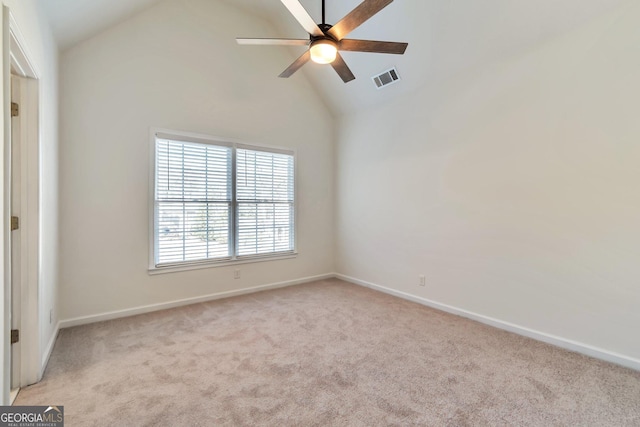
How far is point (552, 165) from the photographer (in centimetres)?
271

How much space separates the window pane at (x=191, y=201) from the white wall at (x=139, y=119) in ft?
0.60

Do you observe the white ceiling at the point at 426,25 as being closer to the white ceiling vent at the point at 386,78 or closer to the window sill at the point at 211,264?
the white ceiling vent at the point at 386,78

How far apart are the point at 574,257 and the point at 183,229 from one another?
13.7 ft

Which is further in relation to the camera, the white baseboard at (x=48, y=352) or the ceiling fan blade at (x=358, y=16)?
the white baseboard at (x=48, y=352)

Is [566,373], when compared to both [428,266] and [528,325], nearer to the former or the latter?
[528,325]

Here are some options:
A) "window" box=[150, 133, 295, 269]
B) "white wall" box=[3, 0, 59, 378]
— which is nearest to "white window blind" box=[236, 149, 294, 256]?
"window" box=[150, 133, 295, 269]

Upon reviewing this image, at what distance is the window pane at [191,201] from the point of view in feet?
11.7

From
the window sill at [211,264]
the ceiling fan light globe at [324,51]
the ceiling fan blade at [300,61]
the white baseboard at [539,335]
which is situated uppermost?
the ceiling fan blade at [300,61]

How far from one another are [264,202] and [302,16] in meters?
2.84

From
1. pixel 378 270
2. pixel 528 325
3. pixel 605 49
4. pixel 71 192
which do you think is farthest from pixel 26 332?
pixel 605 49

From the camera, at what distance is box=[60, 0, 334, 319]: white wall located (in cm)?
308

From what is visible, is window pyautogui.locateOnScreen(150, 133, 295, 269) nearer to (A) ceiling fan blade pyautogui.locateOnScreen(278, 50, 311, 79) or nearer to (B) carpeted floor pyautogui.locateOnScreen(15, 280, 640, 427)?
(B) carpeted floor pyautogui.locateOnScreen(15, 280, 640, 427)

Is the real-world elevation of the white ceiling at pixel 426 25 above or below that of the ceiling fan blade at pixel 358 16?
above

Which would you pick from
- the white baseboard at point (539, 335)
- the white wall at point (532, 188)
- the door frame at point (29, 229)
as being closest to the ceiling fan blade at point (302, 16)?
the door frame at point (29, 229)
